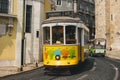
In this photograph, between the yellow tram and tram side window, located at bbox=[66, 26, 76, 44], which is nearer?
the yellow tram

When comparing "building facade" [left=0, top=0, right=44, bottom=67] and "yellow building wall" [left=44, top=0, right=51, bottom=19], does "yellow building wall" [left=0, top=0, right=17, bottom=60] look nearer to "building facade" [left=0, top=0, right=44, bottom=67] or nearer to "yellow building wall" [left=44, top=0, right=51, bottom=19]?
"building facade" [left=0, top=0, right=44, bottom=67]

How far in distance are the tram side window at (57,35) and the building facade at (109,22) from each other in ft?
155

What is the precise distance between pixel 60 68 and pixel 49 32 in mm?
2449

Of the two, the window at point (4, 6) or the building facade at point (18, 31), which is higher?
the window at point (4, 6)

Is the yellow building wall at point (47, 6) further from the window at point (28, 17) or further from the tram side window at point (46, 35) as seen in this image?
the tram side window at point (46, 35)

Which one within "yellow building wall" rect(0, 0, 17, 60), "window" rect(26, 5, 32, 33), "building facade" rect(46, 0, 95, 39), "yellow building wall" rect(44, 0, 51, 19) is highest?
"building facade" rect(46, 0, 95, 39)

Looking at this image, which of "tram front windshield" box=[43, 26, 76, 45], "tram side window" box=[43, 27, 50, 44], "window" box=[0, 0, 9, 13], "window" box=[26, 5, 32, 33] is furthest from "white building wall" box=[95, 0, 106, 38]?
Answer: "tram front windshield" box=[43, 26, 76, 45]

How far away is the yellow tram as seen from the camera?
18406 mm

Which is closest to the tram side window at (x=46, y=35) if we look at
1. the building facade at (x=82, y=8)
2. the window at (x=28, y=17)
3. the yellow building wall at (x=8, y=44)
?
the yellow building wall at (x=8, y=44)

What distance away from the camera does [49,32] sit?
1908 cm

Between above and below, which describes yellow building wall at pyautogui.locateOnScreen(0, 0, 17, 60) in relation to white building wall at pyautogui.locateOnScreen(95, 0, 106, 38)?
below

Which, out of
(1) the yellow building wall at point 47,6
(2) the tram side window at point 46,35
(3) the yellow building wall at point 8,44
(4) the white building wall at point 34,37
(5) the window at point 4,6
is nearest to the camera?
(2) the tram side window at point 46,35

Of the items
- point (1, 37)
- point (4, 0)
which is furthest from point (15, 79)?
point (4, 0)

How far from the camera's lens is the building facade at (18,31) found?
91.3 ft
